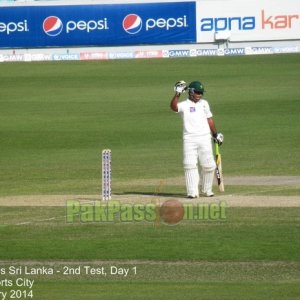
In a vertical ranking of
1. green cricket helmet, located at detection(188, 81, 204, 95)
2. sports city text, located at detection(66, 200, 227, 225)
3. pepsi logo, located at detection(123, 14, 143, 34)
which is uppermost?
pepsi logo, located at detection(123, 14, 143, 34)

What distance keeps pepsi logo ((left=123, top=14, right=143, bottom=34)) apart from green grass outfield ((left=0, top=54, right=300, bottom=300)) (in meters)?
4.31

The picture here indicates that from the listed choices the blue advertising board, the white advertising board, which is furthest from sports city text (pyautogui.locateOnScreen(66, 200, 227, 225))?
the blue advertising board

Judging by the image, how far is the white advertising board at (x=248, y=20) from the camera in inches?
2376

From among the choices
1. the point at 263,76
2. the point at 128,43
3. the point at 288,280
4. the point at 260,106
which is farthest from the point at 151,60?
the point at 288,280

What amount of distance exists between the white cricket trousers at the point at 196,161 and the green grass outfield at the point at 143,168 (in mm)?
972

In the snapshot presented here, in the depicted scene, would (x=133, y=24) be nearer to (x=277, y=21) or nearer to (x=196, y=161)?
(x=277, y=21)

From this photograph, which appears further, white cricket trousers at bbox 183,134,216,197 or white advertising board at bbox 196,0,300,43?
white advertising board at bbox 196,0,300,43

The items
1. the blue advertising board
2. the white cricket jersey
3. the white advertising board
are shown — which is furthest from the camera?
the blue advertising board

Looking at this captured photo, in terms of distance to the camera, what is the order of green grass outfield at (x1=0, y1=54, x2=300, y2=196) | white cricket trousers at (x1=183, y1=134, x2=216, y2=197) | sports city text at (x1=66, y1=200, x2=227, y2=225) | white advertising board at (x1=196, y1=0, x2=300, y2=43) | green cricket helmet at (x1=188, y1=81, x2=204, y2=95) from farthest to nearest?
white advertising board at (x1=196, y1=0, x2=300, y2=43) → green grass outfield at (x1=0, y1=54, x2=300, y2=196) → white cricket trousers at (x1=183, y1=134, x2=216, y2=197) → green cricket helmet at (x1=188, y1=81, x2=204, y2=95) → sports city text at (x1=66, y1=200, x2=227, y2=225)

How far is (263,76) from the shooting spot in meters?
48.9

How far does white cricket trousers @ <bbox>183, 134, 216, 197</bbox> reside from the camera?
20969 millimetres

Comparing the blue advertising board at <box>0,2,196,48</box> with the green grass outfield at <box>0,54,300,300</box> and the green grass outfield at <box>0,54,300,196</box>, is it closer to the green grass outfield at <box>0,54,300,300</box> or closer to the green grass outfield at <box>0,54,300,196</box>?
the green grass outfield at <box>0,54,300,196</box>

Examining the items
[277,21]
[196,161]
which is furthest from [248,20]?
[196,161]

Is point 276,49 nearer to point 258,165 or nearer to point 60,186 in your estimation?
point 258,165
